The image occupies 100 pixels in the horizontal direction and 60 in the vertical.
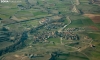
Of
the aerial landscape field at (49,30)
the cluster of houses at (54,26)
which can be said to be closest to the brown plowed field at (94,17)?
the aerial landscape field at (49,30)

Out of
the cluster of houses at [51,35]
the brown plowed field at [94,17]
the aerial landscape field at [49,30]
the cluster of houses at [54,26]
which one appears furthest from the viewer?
the brown plowed field at [94,17]

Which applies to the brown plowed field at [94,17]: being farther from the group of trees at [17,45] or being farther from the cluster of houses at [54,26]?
the group of trees at [17,45]

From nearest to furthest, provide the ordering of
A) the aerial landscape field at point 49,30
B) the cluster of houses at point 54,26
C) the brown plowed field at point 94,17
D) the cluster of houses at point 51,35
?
the aerial landscape field at point 49,30 < the cluster of houses at point 51,35 < the cluster of houses at point 54,26 < the brown plowed field at point 94,17

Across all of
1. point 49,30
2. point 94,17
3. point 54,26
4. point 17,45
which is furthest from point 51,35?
point 94,17

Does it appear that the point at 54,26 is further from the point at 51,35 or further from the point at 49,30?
the point at 51,35

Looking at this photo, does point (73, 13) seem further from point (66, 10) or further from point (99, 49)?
point (99, 49)

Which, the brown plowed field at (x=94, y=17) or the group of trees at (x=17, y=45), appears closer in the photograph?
the group of trees at (x=17, y=45)

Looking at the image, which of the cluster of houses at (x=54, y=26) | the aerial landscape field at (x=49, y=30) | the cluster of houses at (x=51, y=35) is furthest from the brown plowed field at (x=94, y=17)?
the cluster of houses at (x=51, y=35)

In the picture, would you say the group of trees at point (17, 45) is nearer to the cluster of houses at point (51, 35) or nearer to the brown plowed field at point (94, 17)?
the cluster of houses at point (51, 35)

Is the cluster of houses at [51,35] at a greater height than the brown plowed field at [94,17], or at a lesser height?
lesser

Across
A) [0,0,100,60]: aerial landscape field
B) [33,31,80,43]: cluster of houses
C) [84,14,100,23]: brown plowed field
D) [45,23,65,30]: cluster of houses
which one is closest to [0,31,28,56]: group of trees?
[0,0,100,60]: aerial landscape field
